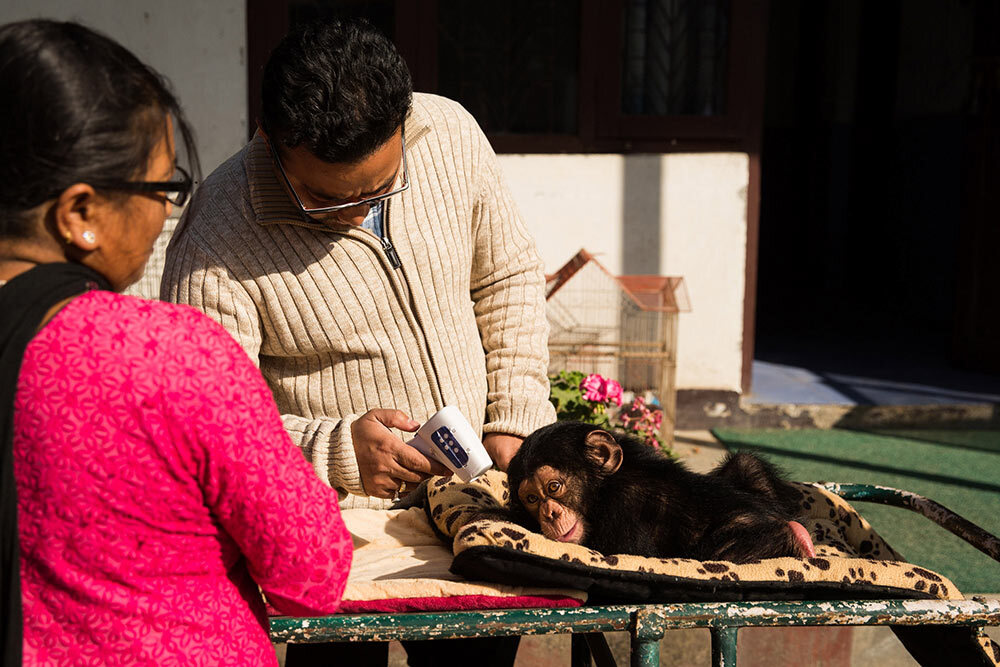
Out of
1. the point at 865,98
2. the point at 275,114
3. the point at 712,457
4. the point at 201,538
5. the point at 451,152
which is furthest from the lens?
the point at 865,98

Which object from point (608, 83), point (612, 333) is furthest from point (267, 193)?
point (608, 83)

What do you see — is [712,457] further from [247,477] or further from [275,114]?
[247,477]

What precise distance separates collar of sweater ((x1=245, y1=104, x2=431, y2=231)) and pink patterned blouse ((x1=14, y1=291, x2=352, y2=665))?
3.61 ft

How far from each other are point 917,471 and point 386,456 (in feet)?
14.2

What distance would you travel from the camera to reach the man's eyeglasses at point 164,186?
1.28 metres

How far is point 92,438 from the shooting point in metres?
1.23

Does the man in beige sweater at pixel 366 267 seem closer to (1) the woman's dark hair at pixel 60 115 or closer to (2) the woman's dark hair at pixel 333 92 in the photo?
(2) the woman's dark hair at pixel 333 92

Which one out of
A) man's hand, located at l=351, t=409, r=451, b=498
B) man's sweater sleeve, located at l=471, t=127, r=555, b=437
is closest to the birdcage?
man's sweater sleeve, located at l=471, t=127, r=555, b=437

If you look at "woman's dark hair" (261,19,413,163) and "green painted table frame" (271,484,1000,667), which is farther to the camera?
"woman's dark hair" (261,19,413,163)

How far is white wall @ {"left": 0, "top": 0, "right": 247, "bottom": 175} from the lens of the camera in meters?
5.91

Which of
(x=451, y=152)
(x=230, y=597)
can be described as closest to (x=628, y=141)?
(x=451, y=152)

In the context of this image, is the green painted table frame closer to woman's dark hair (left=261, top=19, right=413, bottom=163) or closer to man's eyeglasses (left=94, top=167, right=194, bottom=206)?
man's eyeglasses (left=94, top=167, right=194, bottom=206)

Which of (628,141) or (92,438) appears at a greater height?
(628,141)

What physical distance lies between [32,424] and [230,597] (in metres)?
0.39
